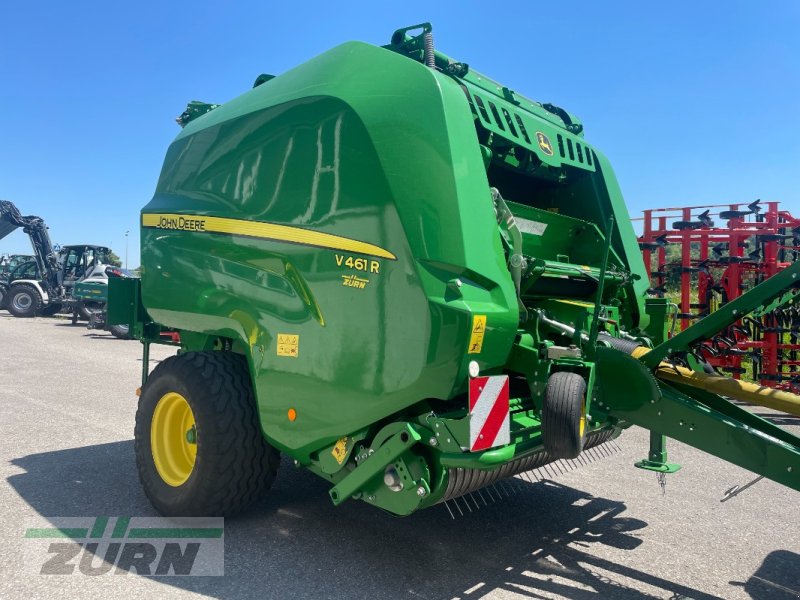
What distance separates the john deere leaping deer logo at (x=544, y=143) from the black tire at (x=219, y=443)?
2.17 metres

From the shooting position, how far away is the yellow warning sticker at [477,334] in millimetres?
2666

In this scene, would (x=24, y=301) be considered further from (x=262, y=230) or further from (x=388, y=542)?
(x=388, y=542)

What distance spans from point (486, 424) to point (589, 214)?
227cm

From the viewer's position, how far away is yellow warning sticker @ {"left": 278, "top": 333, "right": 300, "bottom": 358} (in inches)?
123

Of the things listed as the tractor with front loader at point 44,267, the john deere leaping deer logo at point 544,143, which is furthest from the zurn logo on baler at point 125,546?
the tractor with front loader at point 44,267

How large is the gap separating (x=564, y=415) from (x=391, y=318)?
2.77 ft

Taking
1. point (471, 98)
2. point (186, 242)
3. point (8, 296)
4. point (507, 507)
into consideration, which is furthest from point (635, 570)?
point (8, 296)

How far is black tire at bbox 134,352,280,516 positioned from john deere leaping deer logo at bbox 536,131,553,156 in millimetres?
2167

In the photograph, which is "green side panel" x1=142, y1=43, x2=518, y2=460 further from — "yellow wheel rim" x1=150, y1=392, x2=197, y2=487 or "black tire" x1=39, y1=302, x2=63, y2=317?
"black tire" x1=39, y1=302, x2=63, y2=317

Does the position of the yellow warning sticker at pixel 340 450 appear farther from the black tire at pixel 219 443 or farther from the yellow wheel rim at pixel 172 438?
the yellow wheel rim at pixel 172 438

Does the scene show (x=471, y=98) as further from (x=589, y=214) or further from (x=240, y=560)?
(x=240, y=560)

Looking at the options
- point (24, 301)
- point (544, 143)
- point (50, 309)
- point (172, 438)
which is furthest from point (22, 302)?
point (544, 143)

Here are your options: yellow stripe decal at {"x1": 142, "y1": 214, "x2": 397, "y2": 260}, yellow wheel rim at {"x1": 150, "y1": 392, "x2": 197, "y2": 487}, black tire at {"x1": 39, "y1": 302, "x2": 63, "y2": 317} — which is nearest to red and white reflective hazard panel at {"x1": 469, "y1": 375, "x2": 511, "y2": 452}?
A: yellow stripe decal at {"x1": 142, "y1": 214, "x2": 397, "y2": 260}

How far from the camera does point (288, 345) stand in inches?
124
